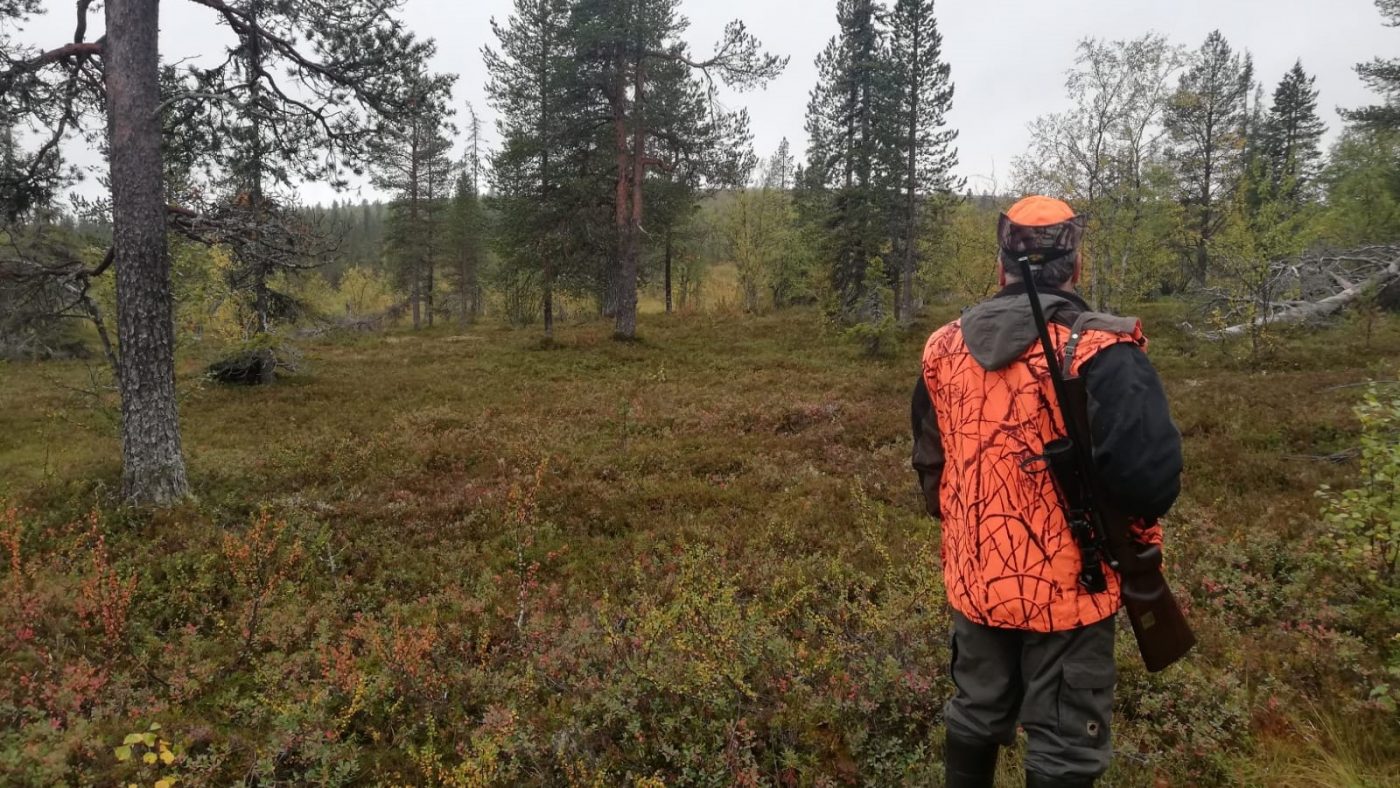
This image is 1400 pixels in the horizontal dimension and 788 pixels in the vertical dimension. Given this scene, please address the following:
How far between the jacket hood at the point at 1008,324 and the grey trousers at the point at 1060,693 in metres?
0.99

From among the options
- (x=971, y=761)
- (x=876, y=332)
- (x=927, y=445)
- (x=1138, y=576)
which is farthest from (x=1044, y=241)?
(x=876, y=332)

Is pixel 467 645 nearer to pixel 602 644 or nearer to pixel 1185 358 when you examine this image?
pixel 602 644

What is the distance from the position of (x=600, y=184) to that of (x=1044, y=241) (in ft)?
77.6

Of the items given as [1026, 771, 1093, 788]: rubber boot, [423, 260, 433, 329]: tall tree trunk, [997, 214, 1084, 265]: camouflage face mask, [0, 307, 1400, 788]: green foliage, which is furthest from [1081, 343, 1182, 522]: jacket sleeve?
[423, 260, 433, 329]: tall tree trunk

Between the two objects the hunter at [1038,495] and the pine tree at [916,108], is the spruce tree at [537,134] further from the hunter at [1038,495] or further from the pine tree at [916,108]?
the hunter at [1038,495]

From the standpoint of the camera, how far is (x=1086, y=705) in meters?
2.21

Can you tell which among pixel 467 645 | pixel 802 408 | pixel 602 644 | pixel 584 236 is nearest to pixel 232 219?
pixel 467 645

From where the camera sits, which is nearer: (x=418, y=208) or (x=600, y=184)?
(x=600, y=184)

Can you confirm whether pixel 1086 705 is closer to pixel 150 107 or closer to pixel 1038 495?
pixel 1038 495

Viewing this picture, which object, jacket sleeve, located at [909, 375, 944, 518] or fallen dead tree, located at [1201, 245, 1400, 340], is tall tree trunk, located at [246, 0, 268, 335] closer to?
jacket sleeve, located at [909, 375, 944, 518]

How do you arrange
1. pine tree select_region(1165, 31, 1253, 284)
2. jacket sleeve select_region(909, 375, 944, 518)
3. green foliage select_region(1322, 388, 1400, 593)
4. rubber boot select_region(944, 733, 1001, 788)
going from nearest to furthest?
rubber boot select_region(944, 733, 1001, 788) → jacket sleeve select_region(909, 375, 944, 518) → green foliage select_region(1322, 388, 1400, 593) → pine tree select_region(1165, 31, 1253, 284)

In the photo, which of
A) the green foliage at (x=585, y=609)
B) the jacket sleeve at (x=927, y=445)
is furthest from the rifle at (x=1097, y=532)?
the green foliage at (x=585, y=609)

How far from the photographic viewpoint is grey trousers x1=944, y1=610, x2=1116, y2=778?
2205mm

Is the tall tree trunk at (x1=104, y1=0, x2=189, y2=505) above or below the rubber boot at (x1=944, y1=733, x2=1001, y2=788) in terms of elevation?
above
